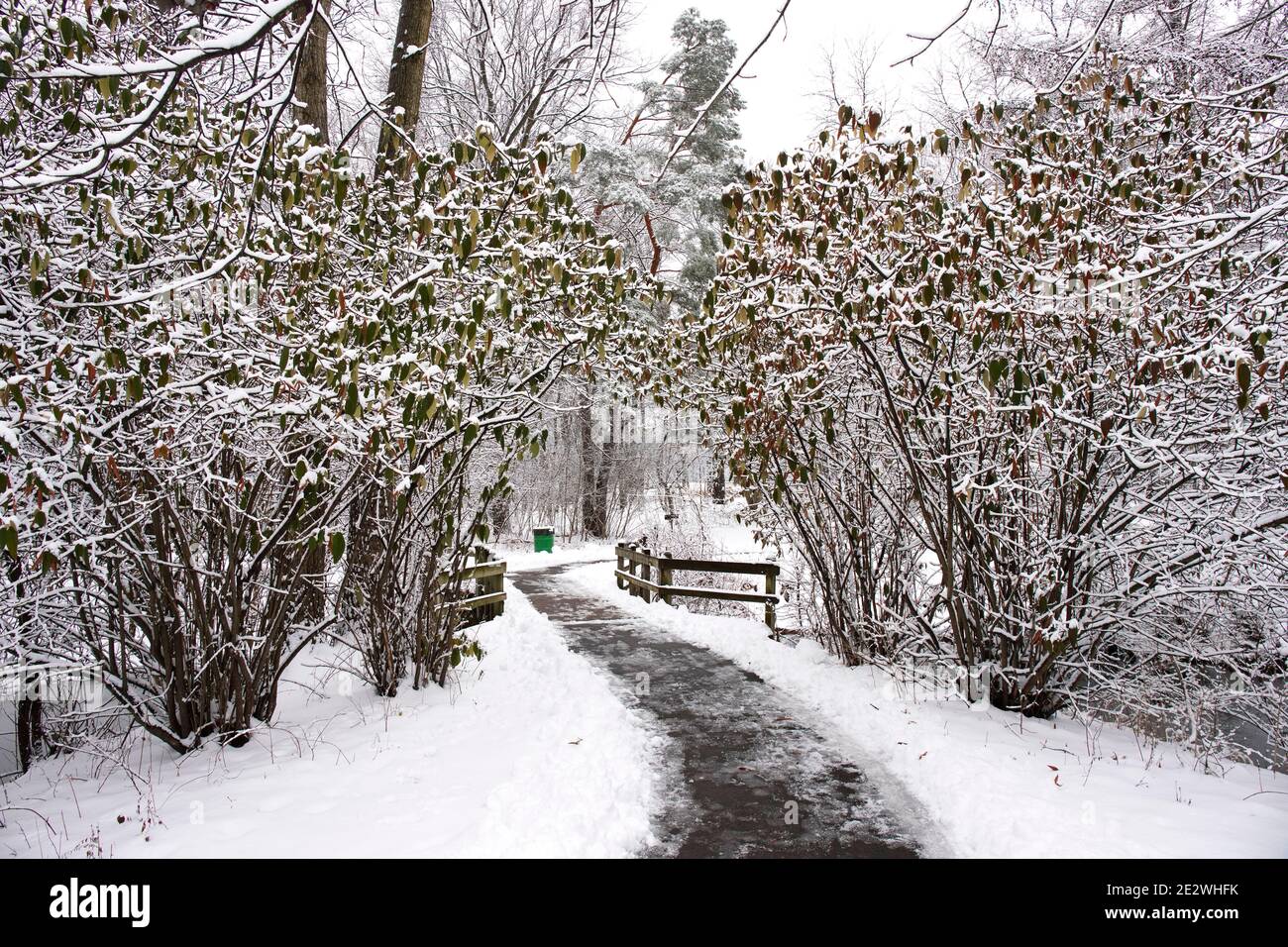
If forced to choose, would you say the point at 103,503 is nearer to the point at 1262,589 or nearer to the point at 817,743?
the point at 817,743

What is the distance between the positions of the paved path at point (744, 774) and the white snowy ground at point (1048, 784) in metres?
0.38

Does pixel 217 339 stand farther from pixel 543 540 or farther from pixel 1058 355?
pixel 543 540

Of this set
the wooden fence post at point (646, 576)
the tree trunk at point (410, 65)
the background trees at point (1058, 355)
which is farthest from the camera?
the wooden fence post at point (646, 576)

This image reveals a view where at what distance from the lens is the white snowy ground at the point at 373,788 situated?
3.88m

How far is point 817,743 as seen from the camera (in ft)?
19.0

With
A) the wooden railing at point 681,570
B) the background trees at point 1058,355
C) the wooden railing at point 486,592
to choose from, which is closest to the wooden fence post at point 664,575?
the wooden railing at point 681,570

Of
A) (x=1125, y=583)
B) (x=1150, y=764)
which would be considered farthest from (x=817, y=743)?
(x=1125, y=583)

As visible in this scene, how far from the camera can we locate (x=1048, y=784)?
184 inches

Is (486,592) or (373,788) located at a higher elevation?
(486,592)

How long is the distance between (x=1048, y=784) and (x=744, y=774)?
1.98m

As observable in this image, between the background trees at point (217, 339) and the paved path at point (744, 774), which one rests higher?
the background trees at point (217, 339)

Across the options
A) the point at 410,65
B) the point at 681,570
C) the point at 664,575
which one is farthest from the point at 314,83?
the point at 681,570

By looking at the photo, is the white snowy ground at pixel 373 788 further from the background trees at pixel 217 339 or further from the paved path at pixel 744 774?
the background trees at pixel 217 339

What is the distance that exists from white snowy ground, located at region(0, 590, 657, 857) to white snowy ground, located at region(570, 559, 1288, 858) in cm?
191
